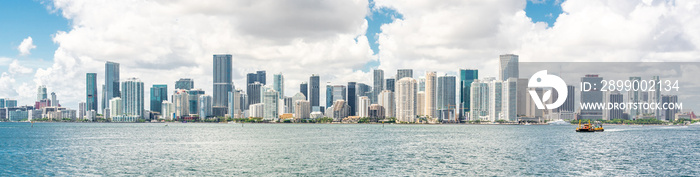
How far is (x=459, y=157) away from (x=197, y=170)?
4769 centimetres

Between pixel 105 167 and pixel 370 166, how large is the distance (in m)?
40.3

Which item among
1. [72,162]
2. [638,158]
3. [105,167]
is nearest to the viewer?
[105,167]

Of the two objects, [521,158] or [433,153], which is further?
[433,153]

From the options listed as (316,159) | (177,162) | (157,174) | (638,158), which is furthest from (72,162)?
(638,158)

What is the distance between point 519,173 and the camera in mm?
78812

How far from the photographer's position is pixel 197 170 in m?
79.9

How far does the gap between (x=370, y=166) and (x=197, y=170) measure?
26.1m

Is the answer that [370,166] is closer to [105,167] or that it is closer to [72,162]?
[105,167]

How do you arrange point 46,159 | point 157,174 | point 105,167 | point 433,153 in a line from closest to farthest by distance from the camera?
point 157,174
point 105,167
point 46,159
point 433,153

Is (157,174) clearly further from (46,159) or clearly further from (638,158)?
(638,158)

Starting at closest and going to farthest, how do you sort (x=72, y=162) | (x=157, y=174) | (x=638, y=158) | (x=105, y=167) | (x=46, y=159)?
(x=157, y=174) < (x=105, y=167) < (x=72, y=162) < (x=46, y=159) < (x=638, y=158)

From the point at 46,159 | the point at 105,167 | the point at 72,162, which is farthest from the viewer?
the point at 46,159

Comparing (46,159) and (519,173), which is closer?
(519,173)

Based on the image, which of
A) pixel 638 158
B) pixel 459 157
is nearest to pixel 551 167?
pixel 459 157
